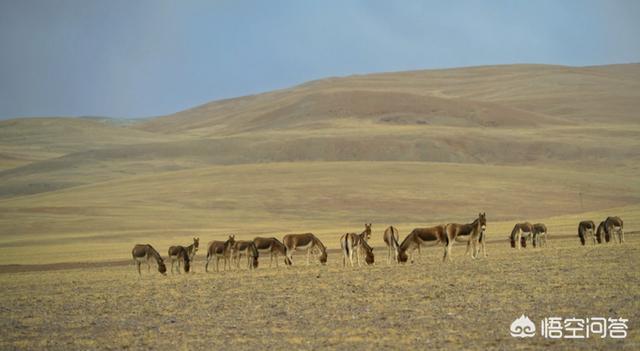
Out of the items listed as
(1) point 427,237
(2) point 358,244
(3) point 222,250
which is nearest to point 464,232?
(1) point 427,237

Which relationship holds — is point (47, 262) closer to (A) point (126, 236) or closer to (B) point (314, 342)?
(A) point (126, 236)

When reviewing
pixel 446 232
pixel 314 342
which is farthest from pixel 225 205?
pixel 314 342

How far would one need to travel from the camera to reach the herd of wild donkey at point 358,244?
2827 centimetres

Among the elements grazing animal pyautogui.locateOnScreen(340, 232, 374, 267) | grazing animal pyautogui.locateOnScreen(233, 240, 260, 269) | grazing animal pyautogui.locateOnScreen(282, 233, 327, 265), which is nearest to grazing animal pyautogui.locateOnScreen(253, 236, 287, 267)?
grazing animal pyautogui.locateOnScreen(233, 240, 260, 269)

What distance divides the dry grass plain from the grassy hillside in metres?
18.9

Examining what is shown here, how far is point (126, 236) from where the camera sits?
185 feet

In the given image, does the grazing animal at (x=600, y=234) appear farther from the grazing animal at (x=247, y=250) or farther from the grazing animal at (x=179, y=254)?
the grazing animal at (x=179, y=254)

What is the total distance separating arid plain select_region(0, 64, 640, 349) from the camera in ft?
57.7

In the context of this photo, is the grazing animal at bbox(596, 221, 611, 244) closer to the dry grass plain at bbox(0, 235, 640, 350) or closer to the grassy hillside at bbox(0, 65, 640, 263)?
the dry grass plain at bbox(0, 235, 640, 350)

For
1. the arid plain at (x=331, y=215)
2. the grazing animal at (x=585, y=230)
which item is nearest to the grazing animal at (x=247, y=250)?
the arid plain at (x=331, y=215)

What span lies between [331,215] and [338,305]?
51.1m

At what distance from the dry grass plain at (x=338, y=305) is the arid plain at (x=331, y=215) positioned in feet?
0.25

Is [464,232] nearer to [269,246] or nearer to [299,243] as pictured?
[299,243]

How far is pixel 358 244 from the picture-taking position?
29.1 m
